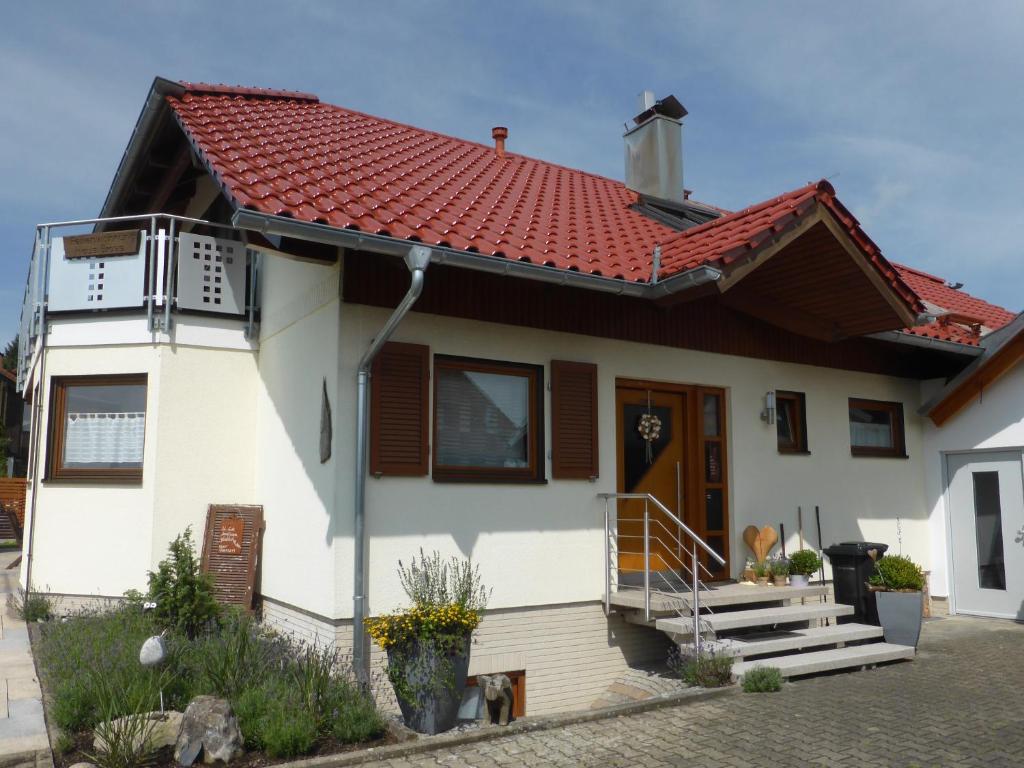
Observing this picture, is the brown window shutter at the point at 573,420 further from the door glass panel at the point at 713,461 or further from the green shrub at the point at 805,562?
the green shrub at the point at 805,562

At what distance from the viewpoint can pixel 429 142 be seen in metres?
11.5

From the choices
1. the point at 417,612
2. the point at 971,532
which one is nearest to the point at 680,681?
the point at 417,612

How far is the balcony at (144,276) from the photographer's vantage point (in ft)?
30.3

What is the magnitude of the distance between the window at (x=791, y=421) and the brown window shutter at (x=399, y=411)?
484 centimetres

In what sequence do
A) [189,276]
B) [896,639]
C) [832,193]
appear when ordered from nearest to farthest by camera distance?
[832,193] → [896,639] → [189,276]

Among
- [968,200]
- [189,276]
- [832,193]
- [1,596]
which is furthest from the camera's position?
[968,200]

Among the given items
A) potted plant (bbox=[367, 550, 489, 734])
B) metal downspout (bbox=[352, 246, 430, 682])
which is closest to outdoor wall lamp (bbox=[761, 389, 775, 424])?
potted plant (bbox=[367, 550, 489, 734])

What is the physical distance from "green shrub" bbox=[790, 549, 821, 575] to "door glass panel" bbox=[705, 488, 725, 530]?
0.83 m

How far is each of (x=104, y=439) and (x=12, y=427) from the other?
26.4 meters

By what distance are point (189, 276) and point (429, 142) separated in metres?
3.80

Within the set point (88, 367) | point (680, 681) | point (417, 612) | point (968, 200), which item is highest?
point (968, 200)

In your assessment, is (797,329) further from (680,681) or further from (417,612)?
(417,612)

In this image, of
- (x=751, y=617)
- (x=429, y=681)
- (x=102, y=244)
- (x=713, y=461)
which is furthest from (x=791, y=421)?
(x=102, y=244)

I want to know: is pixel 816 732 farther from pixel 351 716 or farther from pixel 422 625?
pixel 351 716
